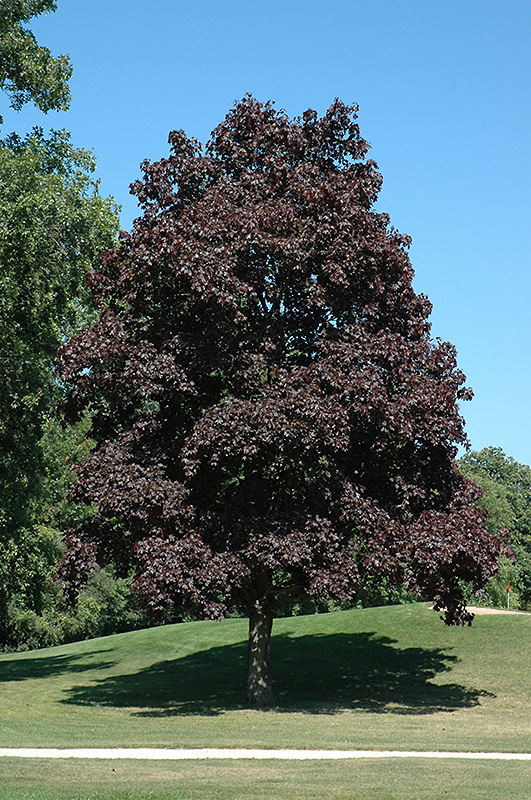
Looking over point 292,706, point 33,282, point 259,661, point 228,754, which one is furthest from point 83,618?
point 228,754

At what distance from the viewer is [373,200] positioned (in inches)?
800

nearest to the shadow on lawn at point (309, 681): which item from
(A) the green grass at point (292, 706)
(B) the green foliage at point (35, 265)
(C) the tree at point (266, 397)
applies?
(A) the green grass at point (292, 706)

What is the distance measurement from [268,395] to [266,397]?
0.27 meters

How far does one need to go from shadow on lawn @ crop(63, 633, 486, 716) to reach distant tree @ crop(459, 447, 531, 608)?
492cm

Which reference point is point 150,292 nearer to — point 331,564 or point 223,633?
point 331,564

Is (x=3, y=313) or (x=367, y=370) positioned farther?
(x=3, y=313)

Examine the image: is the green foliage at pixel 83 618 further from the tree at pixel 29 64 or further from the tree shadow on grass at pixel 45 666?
the tree at pixel 29 64

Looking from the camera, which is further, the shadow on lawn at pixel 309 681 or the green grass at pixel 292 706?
the shadow on lawn at pixel 309 681

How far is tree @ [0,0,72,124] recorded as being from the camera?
20281 mm

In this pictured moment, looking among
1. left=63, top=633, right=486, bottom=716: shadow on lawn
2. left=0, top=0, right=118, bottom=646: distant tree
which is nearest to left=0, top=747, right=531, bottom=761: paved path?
left=63, top=633, right=486, bottom=716: shadow on lawn

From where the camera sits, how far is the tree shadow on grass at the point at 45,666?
25.6 meters

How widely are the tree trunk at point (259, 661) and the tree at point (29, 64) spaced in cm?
1385

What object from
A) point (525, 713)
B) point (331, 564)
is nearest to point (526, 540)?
point (525, 713)

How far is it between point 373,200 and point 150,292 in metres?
6.29
